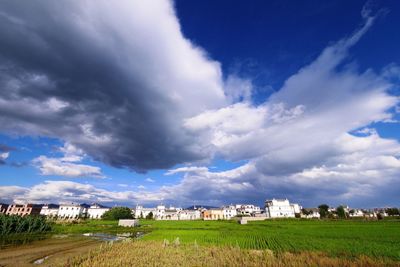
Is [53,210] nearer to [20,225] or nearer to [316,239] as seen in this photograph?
[20,225]

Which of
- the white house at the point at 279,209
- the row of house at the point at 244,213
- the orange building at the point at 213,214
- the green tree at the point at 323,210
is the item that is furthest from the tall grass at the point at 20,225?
the green tree at the point at 323,210

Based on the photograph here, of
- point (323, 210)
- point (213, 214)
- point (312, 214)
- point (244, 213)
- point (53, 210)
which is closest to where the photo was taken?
point (323, 210)

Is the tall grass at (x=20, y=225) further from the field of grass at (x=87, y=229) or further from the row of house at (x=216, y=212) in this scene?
the row of house at (x=216, y=212)

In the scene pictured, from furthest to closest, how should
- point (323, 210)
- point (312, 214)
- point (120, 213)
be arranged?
point (312, 214), point (323, 210), point (120, 213)

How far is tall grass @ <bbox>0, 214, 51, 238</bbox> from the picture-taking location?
162ft

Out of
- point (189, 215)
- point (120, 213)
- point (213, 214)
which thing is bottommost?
point (120, 213)

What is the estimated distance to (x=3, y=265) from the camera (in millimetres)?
22656

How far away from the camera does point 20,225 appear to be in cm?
5406

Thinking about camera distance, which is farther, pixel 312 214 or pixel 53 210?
pixel 53 210

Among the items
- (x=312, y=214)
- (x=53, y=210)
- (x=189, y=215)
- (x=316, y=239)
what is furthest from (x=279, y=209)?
(x=53, y=210)

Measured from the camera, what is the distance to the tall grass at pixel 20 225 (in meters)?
49.5

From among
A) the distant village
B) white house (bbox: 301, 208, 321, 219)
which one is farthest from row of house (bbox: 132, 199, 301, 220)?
white house (bbox: 301, 208, 321, 219)

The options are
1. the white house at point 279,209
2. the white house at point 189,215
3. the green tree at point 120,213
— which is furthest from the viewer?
the white house at point 189,215

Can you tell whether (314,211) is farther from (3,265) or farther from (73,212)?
(3,265)
